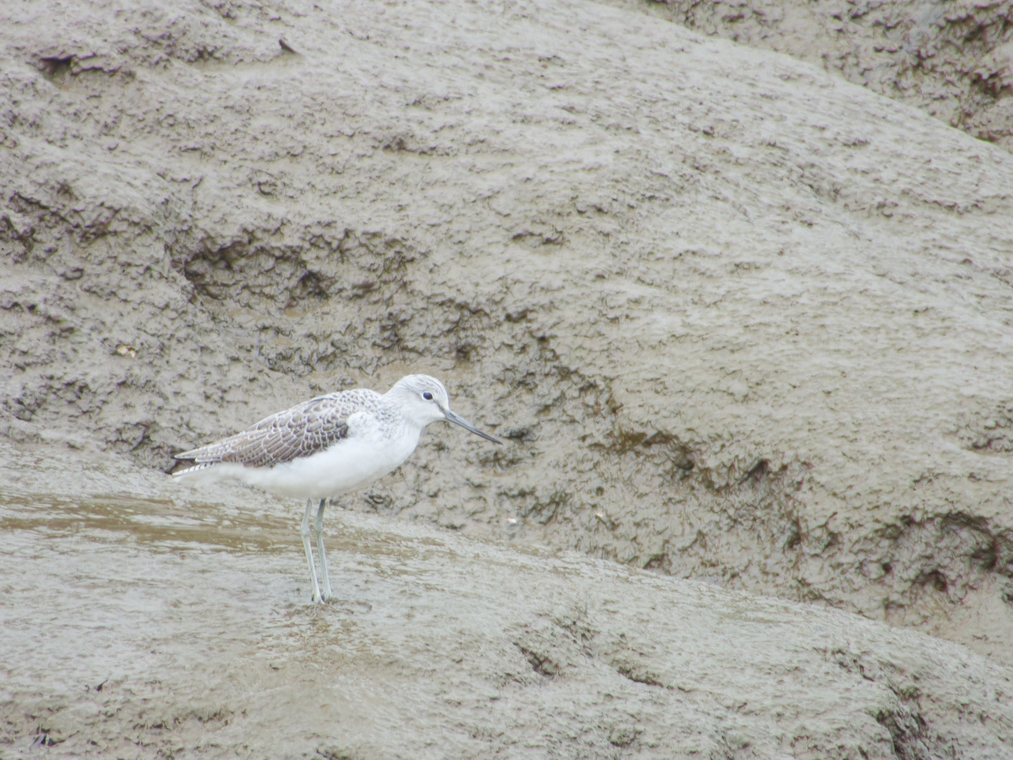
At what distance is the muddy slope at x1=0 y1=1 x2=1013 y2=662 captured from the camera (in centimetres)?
562

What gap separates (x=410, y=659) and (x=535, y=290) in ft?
12.3

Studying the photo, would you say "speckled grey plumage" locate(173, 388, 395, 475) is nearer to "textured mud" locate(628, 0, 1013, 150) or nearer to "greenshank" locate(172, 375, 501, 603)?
"greenshank" locate(172, 375, 501, 603)

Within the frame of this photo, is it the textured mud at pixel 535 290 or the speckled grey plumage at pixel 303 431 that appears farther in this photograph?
the textured mud at pixel 535 290

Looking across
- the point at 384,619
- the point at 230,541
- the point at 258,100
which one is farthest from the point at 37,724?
the point at 258,100

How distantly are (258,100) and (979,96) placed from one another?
776 centimetres

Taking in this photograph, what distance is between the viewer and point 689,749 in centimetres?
348

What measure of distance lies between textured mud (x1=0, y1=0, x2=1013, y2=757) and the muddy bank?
0.18m

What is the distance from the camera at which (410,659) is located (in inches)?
140

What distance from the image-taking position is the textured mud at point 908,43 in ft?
32.0

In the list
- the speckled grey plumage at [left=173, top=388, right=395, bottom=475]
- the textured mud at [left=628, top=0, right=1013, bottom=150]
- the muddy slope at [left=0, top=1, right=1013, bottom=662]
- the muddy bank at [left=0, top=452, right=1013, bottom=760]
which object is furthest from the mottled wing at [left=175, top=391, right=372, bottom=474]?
the textured mud at [left=628, top=0, right=1013, bottom=150]

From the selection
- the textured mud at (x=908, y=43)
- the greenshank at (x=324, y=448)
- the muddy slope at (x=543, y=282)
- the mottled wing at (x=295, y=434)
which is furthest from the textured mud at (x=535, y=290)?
the textured mud at (x=908, y=43)

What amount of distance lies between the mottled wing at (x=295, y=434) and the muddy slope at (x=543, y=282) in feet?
5.89

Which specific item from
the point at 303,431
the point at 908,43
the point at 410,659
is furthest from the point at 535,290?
the point at 908,43

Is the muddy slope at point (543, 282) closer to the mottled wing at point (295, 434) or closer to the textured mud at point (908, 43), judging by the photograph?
the textured mud at point (908, 43)
